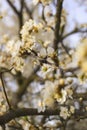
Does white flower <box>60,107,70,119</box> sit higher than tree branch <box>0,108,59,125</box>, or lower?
lower

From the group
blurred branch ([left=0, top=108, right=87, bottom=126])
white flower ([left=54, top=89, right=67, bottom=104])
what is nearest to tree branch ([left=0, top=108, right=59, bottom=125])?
blurred branch ([left=0, top=108, right=87, bottom=126])

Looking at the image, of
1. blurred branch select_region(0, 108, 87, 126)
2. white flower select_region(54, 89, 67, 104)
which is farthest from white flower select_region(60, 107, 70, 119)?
white flower select_region(54, 89, 67, 104)

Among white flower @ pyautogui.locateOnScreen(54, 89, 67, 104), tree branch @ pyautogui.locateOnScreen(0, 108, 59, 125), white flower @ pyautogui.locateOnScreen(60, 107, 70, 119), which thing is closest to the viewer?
white flower @ pyautogui.locateOnScreen(54, 89, 67, 104)

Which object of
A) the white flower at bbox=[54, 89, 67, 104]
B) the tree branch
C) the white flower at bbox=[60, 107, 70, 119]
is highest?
the white flower at bbox=[54, 89, 67, 104]

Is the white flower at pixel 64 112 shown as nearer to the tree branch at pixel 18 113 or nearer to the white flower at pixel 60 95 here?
the tree branch at pixel 18 113

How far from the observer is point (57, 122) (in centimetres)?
383

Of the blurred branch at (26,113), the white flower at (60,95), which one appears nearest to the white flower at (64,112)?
the blurred branch at (26,113)

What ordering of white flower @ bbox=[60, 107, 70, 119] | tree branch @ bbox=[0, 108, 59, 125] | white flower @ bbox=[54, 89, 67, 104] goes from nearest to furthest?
white flower @ bbox=[54, 89, 67, 104]
tree branch @ bbox=[0, 108, 59, 125]
white flower @ bbox=[60, 107, 70, 119]

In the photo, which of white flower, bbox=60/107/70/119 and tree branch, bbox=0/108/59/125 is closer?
tree branch, bbox=0/108/59/125

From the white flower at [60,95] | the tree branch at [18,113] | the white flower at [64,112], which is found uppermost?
the white flower at [60,95]

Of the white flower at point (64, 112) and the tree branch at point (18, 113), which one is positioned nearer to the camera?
the tree branch at point (18, 113)

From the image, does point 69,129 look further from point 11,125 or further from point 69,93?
point 69,93

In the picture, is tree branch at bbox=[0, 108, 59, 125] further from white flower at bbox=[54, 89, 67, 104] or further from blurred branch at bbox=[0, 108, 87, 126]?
white flower at bbox=[54, 89, 67, 104]

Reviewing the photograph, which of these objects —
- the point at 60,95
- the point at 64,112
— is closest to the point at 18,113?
the point at 64,112
